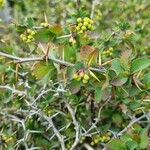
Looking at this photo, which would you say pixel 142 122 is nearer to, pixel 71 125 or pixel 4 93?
pixel 71 125

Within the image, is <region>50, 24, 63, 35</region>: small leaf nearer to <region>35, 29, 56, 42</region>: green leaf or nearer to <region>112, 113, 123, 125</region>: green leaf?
<region>35, 29, 56, 42</region>: green leaf

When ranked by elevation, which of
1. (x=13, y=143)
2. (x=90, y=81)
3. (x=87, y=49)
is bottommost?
(x=13, y=143)

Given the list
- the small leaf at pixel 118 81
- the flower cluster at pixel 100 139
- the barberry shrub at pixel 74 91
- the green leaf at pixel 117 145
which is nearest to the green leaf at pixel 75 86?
the barberry shrub at pixel 74 91

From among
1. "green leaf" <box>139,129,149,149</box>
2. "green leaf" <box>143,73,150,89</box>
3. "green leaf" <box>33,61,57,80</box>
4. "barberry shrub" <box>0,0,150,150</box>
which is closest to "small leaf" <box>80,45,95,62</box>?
"barberry shrub" <box>0,0,150,150</box>

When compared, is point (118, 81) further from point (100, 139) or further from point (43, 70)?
point (100, 139)

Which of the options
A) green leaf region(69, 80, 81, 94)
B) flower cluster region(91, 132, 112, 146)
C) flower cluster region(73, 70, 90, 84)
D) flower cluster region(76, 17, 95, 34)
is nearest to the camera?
flower cluster region(73, 70, 90, 84)

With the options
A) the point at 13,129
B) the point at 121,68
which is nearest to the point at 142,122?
the point at 121,68

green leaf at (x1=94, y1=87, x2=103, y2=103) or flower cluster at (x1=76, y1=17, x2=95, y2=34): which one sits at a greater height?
flower cluster at (x1=76, y1=17, x2=95, y2=34)

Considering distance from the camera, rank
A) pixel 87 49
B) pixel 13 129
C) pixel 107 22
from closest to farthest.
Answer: pixel 87 49 → pixel 13 129 → pixel 107 22

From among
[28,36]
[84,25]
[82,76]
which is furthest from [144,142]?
[28,36]
